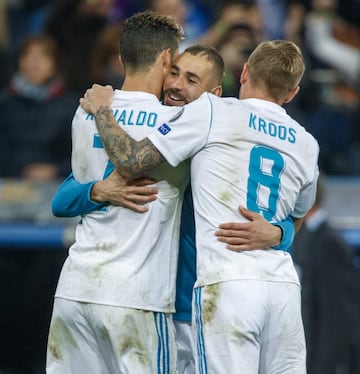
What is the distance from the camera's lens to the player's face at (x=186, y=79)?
250 inches

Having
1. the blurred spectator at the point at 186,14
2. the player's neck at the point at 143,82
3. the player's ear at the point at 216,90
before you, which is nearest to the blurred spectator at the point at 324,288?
the blurred spectator at the point at 186,14

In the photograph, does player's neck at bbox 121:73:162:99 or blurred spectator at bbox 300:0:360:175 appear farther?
blurred spectator at bbox 300:0:360:175

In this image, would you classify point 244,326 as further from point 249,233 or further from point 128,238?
point 128,238

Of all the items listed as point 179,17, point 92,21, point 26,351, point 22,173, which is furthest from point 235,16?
point 26,351

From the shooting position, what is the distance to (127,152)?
5.98 metres

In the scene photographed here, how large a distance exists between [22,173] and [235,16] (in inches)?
93.3

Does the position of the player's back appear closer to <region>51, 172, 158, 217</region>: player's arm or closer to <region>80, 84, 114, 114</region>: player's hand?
<region>51, 172, 158, 217</region>: player's arm

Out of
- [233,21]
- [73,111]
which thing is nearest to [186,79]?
[73,111]

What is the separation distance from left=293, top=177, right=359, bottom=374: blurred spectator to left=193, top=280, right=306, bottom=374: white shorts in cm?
267

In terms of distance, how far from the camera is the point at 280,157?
6.06m

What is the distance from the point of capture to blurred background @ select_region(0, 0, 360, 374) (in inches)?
358

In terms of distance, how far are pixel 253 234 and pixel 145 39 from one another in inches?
42.4

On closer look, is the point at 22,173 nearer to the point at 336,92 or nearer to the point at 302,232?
the point at 302,232

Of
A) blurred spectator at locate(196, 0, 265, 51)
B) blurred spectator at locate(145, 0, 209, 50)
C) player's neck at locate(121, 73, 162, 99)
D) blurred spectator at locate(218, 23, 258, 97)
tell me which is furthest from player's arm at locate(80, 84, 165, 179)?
blurred spectator at locate(196, 0, 265, 51)
